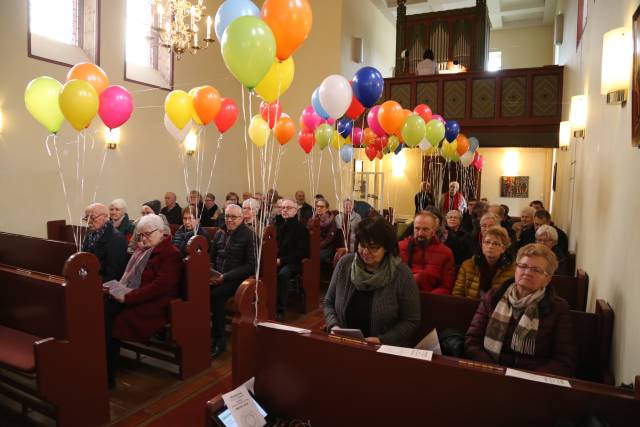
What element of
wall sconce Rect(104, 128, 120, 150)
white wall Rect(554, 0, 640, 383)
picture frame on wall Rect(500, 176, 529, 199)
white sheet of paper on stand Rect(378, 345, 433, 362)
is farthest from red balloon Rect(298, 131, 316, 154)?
picture frame on wall Rect(500, 176, 529, 199)

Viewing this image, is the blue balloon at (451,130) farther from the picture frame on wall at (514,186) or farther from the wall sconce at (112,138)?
the wall sconce at (112,138)

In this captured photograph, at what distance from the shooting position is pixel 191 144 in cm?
961

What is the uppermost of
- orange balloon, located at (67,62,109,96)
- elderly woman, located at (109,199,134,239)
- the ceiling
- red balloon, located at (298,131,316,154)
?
the ceiling

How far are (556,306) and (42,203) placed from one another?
291 inches

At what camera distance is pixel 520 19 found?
13.0 m

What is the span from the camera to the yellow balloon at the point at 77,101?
389 centimetres

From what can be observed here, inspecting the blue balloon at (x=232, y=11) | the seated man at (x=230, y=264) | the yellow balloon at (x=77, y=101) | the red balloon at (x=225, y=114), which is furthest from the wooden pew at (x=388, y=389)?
the red balloon at (x=225, y=114)

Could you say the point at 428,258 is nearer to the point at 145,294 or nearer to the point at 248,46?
the point at 248,46

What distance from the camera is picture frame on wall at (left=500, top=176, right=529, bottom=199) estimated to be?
11625mm

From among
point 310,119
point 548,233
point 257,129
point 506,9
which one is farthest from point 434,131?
point 506,9

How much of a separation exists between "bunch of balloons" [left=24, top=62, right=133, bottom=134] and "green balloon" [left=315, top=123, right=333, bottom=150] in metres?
2.50

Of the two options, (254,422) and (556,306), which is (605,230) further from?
(254,422)

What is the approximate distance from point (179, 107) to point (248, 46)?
104 inches

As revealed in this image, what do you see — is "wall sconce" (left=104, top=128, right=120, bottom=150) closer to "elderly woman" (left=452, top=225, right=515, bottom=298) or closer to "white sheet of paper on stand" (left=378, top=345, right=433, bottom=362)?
"elderly woman" (left=452, top=225, right=515, bottom=298)
